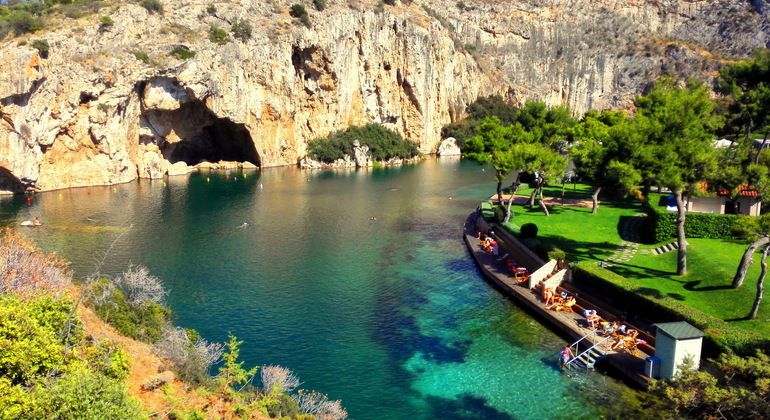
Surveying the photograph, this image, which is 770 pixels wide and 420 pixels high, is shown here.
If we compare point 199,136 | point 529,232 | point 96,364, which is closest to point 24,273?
point 96,364

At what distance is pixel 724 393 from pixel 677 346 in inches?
196

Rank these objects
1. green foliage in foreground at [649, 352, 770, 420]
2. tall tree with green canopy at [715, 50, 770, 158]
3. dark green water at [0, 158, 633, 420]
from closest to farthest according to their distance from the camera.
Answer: green foliage in foreground at [649, 352, 770, 420] < dark green water at [0, 158, 633, 420] < tall tree with green canopy at [715, 50, 770, 158]

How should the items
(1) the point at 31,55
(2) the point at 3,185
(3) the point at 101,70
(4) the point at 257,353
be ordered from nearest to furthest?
(4) the point at 257,353, (1) the point at 31,55, (2) the point at 3,185, (3) the point at 101,70

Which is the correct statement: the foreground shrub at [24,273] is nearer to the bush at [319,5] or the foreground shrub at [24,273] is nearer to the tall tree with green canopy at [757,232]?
the tall tree with green canopy at [757,232]

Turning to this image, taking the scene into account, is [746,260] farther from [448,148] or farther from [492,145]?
[448,148]

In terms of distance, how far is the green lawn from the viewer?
19569mm

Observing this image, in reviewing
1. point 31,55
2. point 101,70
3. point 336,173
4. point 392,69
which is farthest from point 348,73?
point 31,55

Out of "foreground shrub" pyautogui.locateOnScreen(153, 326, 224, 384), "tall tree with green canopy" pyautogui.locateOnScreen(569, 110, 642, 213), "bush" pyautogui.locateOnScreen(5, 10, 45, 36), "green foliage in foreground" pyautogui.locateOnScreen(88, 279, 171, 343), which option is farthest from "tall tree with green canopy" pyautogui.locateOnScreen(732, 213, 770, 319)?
"bush" pyautogui.locateOnScreen(5, 10, 45, 36)

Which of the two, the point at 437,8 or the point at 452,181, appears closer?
the point at 452,181

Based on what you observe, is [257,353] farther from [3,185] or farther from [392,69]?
[392,69]

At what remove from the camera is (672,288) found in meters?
21.8

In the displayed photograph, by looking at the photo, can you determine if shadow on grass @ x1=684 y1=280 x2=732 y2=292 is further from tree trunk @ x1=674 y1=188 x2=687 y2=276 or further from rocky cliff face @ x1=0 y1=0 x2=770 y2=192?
rocky cliff face @ x1=0 y1=0 x2=770 y2=192

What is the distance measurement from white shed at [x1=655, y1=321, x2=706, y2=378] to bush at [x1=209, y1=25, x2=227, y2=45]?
71761mm

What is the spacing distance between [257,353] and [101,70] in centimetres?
5274
